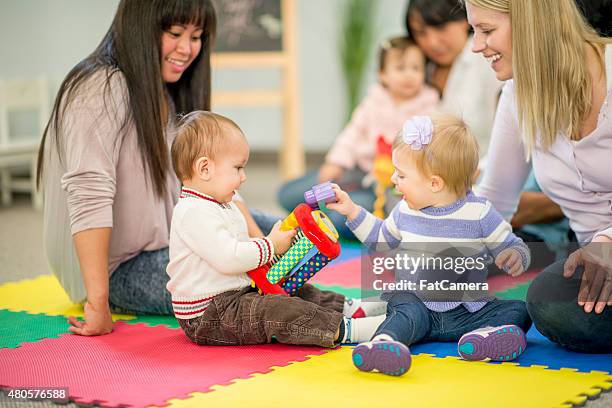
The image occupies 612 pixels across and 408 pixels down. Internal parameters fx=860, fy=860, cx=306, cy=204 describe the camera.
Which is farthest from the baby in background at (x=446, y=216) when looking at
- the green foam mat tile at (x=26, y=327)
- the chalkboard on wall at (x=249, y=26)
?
the chalkboard on wall at (x=249, y=26)

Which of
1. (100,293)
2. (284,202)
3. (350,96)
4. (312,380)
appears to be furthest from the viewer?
→ (350,96)

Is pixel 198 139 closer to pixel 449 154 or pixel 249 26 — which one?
pixel 449 154

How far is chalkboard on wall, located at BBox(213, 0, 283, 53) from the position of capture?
4008 mm

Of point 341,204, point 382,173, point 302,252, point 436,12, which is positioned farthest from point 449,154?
point 436,12

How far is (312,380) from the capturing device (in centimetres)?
153

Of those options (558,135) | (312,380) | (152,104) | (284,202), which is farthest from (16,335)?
(284,202)

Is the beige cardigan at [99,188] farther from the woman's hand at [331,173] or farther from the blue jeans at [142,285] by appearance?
the woman's hand at [331,173]

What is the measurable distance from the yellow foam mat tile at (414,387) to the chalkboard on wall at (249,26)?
8.69 feet

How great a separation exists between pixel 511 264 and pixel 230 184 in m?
0.59

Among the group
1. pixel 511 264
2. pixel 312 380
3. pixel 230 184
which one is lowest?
pixel 312 380

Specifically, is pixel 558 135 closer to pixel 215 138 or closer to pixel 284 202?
pixel 215 138

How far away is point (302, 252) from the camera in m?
1.72

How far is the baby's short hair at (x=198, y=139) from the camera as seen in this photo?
1.70 meters

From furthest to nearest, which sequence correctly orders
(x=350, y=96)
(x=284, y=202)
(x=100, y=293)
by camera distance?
(x=350, y=96) → (x=284, y=202) → (x=100, y=293)
